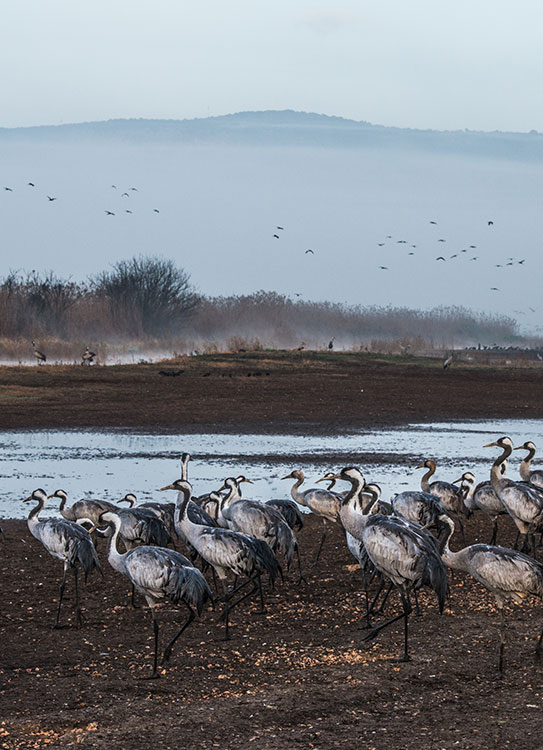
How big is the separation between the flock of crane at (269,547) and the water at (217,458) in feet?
12.9

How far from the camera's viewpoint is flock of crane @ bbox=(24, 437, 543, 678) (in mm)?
8289

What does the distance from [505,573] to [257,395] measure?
941 inches

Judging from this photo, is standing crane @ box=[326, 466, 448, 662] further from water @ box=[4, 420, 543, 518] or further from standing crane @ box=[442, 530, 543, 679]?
water @ box=[4, 420, 543, 518]

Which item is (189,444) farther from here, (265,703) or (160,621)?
(265,703)

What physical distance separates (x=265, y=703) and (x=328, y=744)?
0.82 meters

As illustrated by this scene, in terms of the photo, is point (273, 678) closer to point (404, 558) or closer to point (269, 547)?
point (404, 558)

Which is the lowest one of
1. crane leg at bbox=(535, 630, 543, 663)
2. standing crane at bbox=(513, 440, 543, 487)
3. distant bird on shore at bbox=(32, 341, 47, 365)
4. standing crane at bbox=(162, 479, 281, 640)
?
crane leg at bbox=(535, 630, 543, 663)

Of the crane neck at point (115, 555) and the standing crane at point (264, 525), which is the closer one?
the crane neck at point (115, 555)

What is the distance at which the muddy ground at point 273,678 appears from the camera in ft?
22.0

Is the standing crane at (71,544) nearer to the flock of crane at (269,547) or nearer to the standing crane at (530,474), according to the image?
the flock of crane at (269,547)

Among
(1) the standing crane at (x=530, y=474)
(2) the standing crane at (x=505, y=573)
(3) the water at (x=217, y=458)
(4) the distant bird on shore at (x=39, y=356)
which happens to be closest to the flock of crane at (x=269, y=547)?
(2) the standing crane at (x=505, y=573)

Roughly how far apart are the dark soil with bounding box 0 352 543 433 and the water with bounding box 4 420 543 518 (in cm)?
177

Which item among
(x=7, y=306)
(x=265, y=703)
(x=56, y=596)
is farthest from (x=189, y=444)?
(x=7, y=306)

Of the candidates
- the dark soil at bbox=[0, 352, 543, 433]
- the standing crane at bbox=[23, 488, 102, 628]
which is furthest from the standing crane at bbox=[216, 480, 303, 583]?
the dark soil at bbox=[0, 352, 543, 433]
